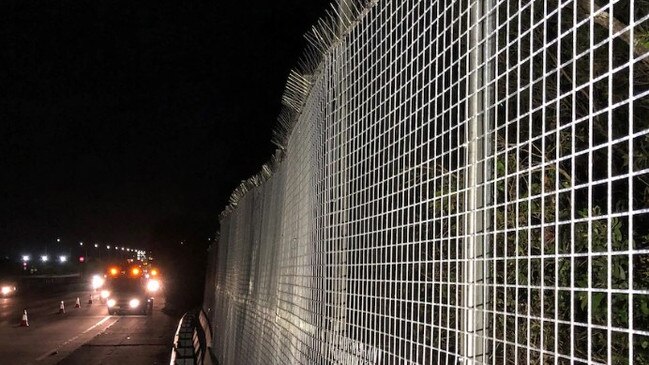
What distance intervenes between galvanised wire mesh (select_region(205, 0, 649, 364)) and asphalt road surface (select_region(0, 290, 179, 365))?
52.1 feet

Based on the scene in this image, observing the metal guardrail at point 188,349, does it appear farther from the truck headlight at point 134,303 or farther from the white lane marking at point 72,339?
the truck headlight at point 134,303

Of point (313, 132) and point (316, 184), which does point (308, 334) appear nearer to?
point (316, 184)

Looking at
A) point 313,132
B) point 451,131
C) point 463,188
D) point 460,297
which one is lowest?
point 460,297

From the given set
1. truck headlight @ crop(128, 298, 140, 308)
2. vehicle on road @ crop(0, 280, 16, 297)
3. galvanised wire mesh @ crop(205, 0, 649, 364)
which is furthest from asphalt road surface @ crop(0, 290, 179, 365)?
vehicle on road @ crop(0, 280, 16, 297)

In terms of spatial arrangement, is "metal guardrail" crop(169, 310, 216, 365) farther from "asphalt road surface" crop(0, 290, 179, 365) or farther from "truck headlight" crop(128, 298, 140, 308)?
"truck headlight" crop(128, 298, 140, 308)

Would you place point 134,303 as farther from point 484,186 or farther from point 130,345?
point 484,186

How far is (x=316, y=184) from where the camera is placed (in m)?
5.55

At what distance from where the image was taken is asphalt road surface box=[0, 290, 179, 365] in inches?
796

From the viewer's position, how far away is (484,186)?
2531 mm

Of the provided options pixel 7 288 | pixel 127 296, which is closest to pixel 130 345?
pixel 127 296

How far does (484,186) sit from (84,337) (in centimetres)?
2516

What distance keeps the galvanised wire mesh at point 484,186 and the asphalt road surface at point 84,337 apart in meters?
15.9

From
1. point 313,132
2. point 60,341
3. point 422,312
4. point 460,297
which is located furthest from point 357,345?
point 60,341

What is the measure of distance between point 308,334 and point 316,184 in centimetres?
99
